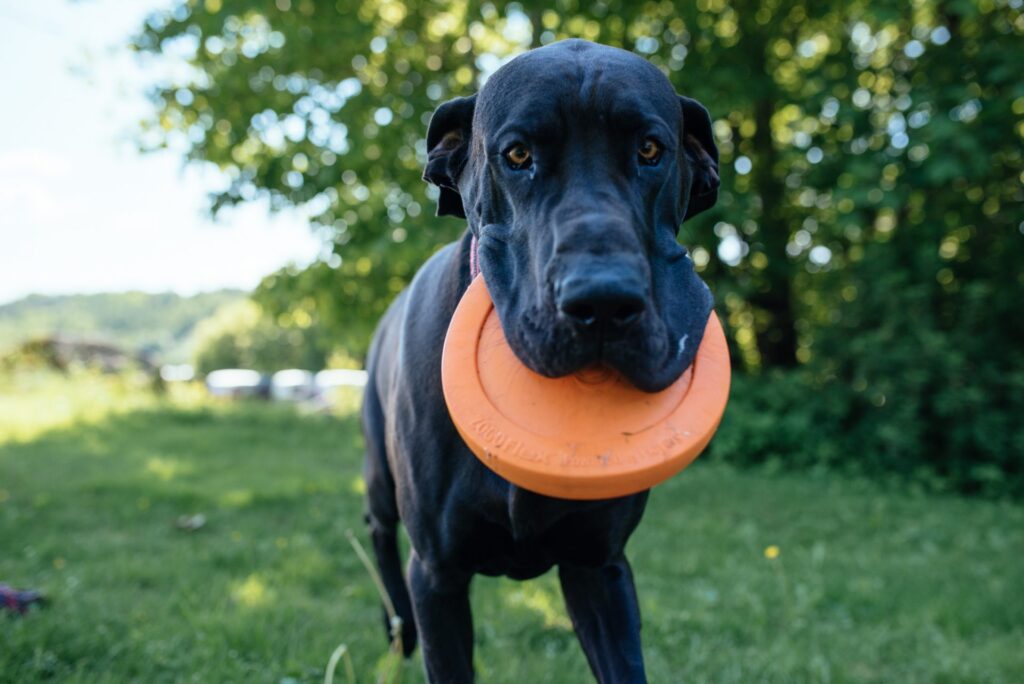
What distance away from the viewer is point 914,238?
29.8ft

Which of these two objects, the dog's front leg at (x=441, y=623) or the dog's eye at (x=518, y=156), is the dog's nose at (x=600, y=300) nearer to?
the dog's eye at (x=518, y=156)

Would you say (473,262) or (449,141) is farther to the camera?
(449,141)

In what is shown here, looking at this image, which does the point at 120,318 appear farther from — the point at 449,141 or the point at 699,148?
the point at 699,148

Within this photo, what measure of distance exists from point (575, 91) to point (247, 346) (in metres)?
52.7

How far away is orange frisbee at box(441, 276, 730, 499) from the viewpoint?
183cm

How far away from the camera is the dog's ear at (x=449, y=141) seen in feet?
7.68

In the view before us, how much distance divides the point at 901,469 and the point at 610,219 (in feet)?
26.2

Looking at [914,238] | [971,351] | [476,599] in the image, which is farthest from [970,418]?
[476,599]

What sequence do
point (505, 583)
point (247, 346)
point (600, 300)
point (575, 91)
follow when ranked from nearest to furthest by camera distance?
point (600, 300) → point (575, 91) → point (505, 583) → point (247, 346)

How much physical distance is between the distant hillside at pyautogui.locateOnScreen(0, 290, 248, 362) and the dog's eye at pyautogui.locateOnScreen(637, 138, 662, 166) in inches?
780

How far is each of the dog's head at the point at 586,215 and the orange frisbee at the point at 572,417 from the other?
92 mm

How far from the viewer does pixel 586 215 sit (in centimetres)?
171

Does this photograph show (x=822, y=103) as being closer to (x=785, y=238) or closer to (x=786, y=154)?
(x=786, y=154)

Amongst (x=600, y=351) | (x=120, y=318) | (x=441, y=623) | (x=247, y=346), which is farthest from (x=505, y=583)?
(x=247, y=346)
